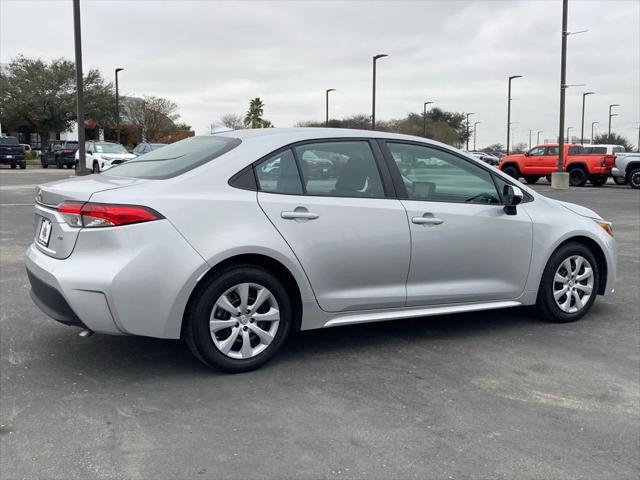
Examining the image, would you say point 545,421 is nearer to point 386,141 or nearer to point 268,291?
point 268,291

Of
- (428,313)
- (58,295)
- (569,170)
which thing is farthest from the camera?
(569,170)

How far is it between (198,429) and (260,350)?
3.03 feet

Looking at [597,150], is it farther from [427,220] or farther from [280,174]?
[280,174]

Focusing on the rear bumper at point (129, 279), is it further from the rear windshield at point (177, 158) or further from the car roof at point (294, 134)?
the car roof at point (294, 134)

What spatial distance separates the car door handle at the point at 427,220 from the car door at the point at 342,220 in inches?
4.0

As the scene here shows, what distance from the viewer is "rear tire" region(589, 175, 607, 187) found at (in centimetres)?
2798

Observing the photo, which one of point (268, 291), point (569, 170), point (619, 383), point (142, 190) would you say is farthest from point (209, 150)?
point (569, 170)

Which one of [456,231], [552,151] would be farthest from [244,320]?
[552,151]

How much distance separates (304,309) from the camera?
4484mm

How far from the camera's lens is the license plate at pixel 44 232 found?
Answer: 429cm

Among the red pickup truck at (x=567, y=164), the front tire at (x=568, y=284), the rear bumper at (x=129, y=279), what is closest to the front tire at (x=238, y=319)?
the rear bumper at (x=129, y=279)

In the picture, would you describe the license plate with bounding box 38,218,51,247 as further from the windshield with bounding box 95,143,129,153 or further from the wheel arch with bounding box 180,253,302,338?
the windshield with bounding box 95,143,129,153

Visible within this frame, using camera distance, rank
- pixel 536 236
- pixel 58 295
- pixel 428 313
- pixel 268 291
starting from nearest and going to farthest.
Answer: pixel 58 295
pixel 268 291
pixel 428 313
pixel 536 236

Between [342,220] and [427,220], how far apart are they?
0.69 m
